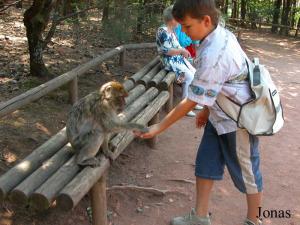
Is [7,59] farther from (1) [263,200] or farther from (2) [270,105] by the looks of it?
(2) [270,105]

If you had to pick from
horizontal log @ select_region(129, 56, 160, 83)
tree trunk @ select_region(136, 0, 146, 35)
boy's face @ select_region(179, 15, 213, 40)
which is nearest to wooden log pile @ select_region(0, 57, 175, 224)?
boy's face @ select_region(179, 15, 213, 40)

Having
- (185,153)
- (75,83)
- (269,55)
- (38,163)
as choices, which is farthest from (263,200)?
(269,55)

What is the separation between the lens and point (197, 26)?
8.75 feet

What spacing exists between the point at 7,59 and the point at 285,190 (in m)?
5.21

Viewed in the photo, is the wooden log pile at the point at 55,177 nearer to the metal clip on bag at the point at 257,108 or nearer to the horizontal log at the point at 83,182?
the horizontal log at the point at 83,182

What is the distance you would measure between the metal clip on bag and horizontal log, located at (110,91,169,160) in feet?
3.39

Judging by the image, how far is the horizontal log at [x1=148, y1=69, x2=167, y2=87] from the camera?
541 cm

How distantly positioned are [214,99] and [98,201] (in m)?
1.20

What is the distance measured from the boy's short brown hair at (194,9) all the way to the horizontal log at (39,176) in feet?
4.56

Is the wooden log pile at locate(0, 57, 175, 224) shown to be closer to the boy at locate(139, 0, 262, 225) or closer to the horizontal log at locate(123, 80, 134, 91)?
the boy at locate(139, 0, 262, 225)

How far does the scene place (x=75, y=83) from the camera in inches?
217

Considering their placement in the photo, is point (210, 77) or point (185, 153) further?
point (185, 153)

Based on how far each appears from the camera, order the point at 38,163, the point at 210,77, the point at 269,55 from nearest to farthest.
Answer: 1. the point at 210,77
2. the point at 38,163
3. the point at 269,55

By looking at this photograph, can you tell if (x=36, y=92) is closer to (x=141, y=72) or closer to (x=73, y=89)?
(x=73, y=89)
